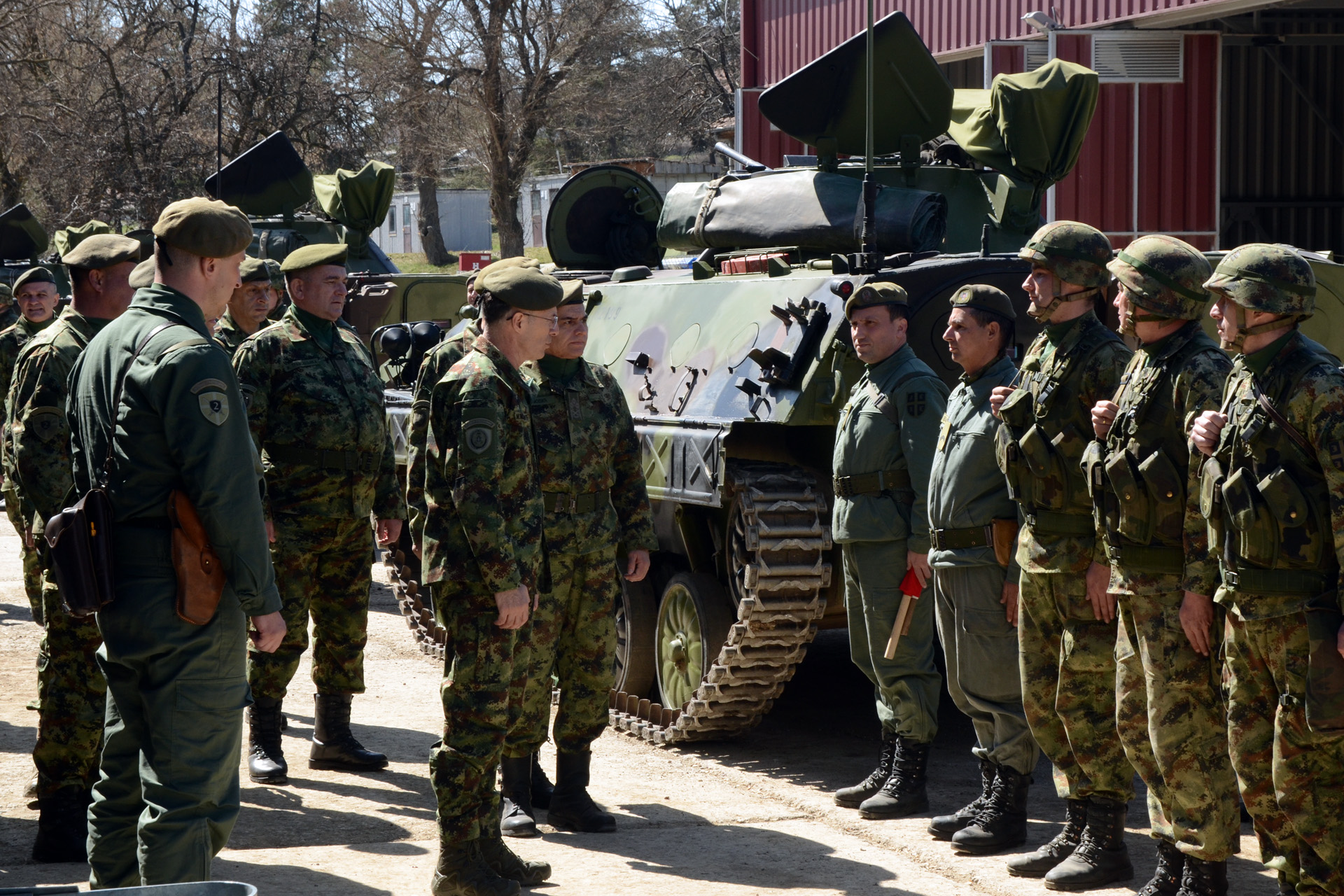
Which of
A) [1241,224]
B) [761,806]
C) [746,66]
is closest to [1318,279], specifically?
[761,806]

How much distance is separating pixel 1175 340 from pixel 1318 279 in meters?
3.31

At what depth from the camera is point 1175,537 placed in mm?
4824

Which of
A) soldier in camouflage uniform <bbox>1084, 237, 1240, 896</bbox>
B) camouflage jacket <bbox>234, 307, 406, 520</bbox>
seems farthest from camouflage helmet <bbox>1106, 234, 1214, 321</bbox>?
camouflage jacket <bbox>234, 307, 406, 520</bbox>

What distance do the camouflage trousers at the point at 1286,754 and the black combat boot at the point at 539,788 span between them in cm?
285

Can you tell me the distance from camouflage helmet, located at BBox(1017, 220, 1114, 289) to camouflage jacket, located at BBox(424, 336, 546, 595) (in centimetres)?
180

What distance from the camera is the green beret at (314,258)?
267 inches

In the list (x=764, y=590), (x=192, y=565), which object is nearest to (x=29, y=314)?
(x=764, y=590)

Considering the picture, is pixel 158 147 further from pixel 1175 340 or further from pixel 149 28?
pixel 1175 340

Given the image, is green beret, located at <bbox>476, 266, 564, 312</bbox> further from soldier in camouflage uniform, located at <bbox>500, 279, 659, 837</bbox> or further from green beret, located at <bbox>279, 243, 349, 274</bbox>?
green beret, located at <bbox>279, 243, 349, 274</bbox>

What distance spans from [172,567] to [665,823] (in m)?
2.60

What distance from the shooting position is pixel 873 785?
6387 mm

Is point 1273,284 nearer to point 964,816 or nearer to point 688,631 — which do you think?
point 964,816

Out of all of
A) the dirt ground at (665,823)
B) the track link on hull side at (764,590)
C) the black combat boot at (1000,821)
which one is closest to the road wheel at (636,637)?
the dirt ground at (665,823)

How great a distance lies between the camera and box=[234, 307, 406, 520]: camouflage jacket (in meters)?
6.65
